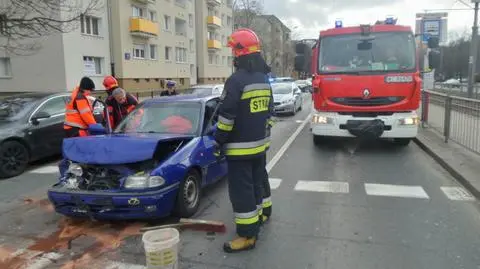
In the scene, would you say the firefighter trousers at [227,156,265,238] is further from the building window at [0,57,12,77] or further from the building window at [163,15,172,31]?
the building window at [163,15,172,31]

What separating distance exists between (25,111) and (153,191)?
5180mm

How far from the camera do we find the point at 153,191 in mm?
4793

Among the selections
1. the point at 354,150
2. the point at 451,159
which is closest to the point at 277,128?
the point at 354,150

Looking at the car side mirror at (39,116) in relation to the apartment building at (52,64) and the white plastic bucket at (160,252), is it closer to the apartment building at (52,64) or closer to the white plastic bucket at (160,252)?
the white plastic bucket at (160,252)

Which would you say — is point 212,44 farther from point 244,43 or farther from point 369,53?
point 244,43

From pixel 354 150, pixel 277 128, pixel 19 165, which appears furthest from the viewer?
pixel 277 128

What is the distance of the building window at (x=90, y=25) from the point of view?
29.2 m

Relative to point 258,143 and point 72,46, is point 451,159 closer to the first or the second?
point 258,143

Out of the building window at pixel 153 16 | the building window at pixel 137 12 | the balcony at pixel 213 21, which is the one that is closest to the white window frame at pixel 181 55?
the building window at pixel 153 16

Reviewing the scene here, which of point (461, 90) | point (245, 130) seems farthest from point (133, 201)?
point (461, 90)

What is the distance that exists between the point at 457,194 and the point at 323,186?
1910mm

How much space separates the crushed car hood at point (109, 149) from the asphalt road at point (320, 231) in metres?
0.81

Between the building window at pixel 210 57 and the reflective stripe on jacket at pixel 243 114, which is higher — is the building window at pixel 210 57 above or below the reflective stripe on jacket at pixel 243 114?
above

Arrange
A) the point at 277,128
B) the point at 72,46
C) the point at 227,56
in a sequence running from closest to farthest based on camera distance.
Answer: the point at 277,128, the point at 72,46, the point at 227,56
